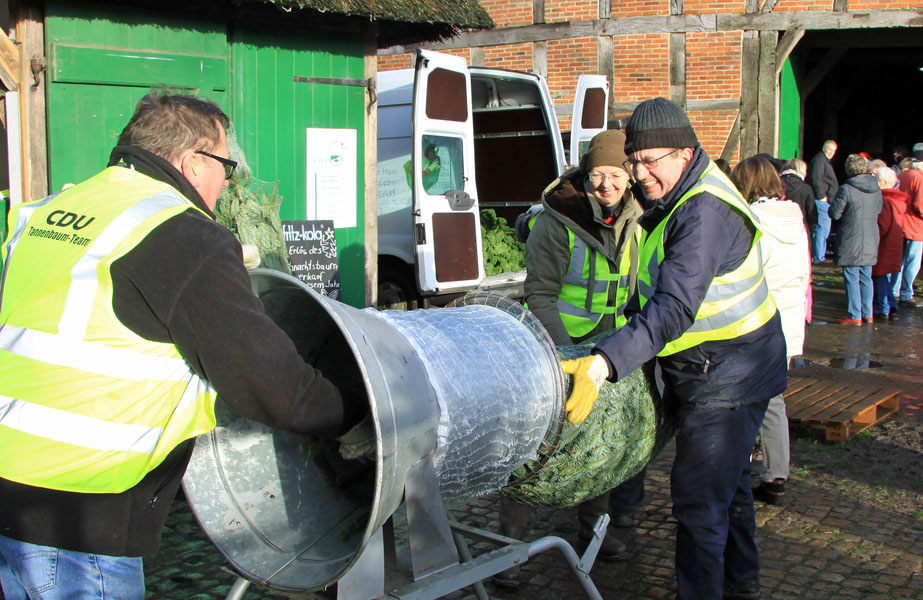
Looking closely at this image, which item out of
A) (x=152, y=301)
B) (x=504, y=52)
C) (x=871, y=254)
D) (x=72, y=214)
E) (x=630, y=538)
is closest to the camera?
(x=152, y=301)

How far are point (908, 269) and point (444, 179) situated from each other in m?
6.66

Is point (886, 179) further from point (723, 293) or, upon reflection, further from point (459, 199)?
point (723, 293)

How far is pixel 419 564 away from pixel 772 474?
298 centimetres

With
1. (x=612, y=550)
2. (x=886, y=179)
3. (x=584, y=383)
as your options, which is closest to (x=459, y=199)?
(x=612, y=550)

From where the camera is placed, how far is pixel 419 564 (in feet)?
6.77

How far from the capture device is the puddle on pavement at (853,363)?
781 cm

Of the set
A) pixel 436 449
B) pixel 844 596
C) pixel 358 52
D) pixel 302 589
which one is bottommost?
pixel 844 596

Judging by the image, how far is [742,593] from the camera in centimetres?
348

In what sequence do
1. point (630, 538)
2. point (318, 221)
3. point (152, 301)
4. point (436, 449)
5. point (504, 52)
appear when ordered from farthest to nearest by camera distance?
point (504, 52) < point (318, 221) < point (630, 538) < point (436, 449) < point (152, 301)

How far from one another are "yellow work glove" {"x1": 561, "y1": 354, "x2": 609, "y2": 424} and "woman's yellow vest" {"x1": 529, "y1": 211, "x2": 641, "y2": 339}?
60.1 inches

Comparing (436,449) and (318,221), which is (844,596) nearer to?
(436,449)

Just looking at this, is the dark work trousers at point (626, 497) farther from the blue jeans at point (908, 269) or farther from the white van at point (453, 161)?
the blue jeans at point (908, 269)

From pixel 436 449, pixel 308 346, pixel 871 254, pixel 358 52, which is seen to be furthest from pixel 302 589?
pixel 871 254

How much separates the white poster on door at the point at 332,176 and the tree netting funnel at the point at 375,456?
4.48 meters
